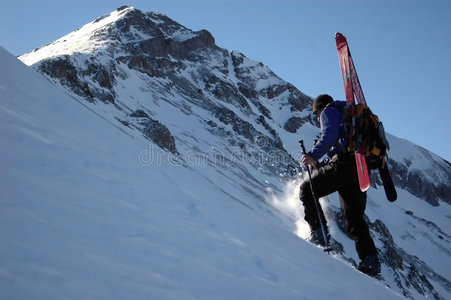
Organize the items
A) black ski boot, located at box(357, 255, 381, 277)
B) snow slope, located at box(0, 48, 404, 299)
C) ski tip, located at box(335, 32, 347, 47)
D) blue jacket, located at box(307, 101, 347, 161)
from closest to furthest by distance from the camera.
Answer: snow slope, located at box(0, 48, 404, 299) < blue jacket, located at box(307, 101, 347, 161) < black ski boot, located at box(357, 255, 381, 277) < ski tip, located at box(335, 32, 347, 47)

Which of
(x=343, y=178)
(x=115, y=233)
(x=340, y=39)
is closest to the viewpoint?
(x=115, y=233)

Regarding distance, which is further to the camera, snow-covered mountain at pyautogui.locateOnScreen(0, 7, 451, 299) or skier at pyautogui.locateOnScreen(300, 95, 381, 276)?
skier at pyautogui.locateOnScreen(300, 95, 381, 276)

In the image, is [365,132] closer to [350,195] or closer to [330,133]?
[330,133]

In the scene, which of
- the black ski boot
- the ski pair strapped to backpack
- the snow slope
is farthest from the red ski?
the snow slope

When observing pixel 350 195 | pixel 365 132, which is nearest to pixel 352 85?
pixel 365 132

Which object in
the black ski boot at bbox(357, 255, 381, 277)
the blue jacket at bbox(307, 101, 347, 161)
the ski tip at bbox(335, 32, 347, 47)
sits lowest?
the black ski boot at bbox(357, 255, 381, 277)

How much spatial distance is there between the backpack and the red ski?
0.12m

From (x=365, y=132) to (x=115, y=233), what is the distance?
147 inches

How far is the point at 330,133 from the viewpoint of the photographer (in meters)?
5.29

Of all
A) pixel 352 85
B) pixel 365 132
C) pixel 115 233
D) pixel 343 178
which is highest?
pixel 352 85

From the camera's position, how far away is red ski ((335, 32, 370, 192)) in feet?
16.7

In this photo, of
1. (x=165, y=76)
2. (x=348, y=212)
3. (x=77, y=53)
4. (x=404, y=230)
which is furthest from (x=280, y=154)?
(x=348, y=212)

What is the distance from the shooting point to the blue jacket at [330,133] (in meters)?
5.28

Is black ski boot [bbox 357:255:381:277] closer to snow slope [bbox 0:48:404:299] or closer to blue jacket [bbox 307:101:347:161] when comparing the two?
snow slope [bbox 0:48:404:299]
